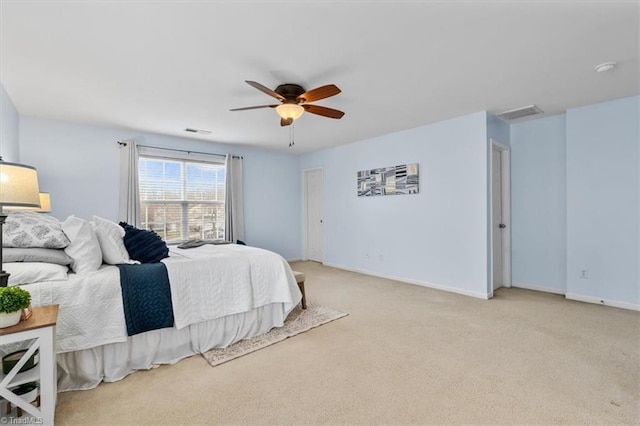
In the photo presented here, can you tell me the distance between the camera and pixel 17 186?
1621mm

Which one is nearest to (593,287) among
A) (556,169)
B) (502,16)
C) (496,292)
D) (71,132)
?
(496,292)

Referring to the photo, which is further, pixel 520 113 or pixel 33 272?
pixel 520 113

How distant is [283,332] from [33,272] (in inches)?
75.7

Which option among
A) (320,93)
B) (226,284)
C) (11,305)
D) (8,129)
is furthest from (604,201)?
(8,129)

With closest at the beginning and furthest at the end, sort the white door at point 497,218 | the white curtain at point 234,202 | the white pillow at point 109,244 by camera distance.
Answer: the white pillow at point 109,244 < the white door at point 497,218 < the white curtain at point 234,202

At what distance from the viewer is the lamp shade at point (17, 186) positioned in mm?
1570

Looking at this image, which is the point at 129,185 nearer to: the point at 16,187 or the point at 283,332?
the point at 16,187

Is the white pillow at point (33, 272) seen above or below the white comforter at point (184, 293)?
above

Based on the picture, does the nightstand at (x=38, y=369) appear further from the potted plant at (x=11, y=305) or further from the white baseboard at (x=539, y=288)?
the white baseboard at (x=539, y=288)

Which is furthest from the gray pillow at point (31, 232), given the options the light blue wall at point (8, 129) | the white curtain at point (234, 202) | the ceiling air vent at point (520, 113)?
the ceiling air vent at point (520, 113)

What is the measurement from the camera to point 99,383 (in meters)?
2.06

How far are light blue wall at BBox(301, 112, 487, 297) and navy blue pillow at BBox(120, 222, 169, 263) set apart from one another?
352cm

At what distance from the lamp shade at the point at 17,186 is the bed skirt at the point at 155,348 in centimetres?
105

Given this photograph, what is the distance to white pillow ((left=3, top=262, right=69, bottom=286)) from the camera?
1867 millimetres
